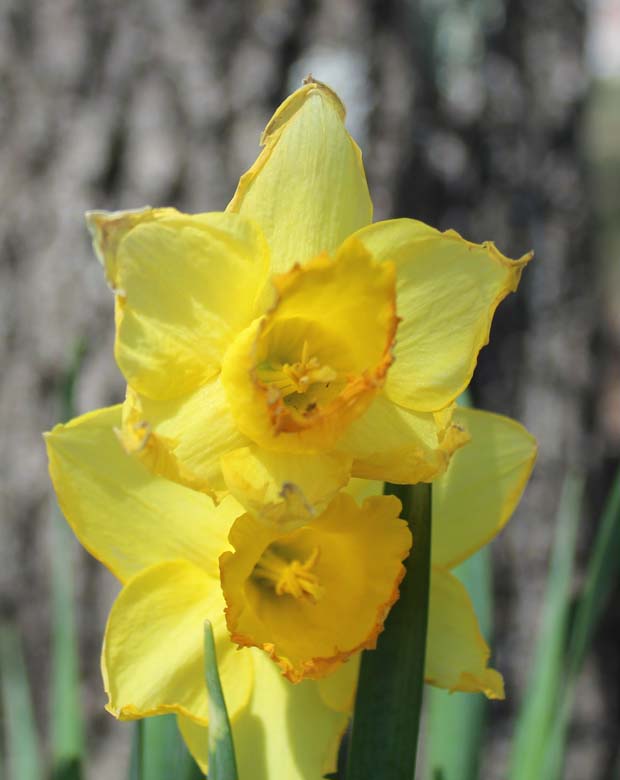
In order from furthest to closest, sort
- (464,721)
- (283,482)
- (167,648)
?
(464,721), (167,648), (283,482)

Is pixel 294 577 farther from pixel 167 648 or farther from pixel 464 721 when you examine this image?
pixel 464 721

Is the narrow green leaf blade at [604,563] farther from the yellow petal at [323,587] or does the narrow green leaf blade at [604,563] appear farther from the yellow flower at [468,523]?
the yellow petal at [323,587]

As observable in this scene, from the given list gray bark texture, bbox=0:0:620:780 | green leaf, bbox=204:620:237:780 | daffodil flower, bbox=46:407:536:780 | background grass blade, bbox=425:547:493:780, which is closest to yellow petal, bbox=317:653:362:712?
daffodil flower, bbox=46:407:536:780

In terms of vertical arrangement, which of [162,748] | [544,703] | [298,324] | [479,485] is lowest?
[544,703]

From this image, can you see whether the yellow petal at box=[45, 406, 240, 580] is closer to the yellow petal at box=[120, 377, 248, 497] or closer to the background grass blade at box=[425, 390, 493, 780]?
the yellow petal at box=[120, 377, 248, 497]

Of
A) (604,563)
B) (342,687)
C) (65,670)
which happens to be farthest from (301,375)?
Answer: (65,670)

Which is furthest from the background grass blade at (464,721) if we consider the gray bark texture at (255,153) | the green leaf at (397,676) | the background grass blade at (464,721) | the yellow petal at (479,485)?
the gray bark texture at (255,153)
